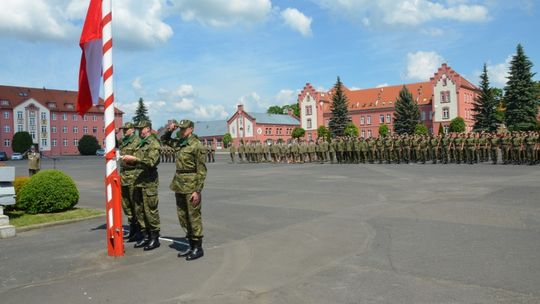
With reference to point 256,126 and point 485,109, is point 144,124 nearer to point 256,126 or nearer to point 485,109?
point 485,109

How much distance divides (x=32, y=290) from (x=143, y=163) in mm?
2487

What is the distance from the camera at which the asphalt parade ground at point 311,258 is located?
5.06 m

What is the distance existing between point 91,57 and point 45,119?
337 feet

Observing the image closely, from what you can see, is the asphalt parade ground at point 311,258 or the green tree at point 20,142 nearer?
the asphalt parade ground at point 311,258

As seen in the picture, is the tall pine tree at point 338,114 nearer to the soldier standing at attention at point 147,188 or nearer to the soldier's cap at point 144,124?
the soldier's cap at point 144,124

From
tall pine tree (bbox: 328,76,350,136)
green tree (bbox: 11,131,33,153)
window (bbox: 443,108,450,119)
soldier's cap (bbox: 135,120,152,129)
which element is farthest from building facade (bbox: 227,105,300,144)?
soldier's cap (bbox: 135,120,152,129)

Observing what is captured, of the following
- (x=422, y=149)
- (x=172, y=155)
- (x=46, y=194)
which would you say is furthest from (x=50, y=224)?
(x=172, y=155)

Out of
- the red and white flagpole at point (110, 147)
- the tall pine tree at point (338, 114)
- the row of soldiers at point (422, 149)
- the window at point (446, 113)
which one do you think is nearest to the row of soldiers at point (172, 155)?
the row of soldiers at point (422, 149)

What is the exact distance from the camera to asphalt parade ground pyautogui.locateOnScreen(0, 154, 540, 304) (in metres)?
5.06

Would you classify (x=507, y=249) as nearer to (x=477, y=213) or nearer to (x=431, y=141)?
(x=477, y=213)

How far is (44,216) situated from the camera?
1048 centimetres

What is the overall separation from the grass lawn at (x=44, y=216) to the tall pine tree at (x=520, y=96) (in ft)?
182

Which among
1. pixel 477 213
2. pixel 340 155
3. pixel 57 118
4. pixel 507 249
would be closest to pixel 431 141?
pixel 340 155

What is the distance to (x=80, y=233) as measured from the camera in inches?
352
